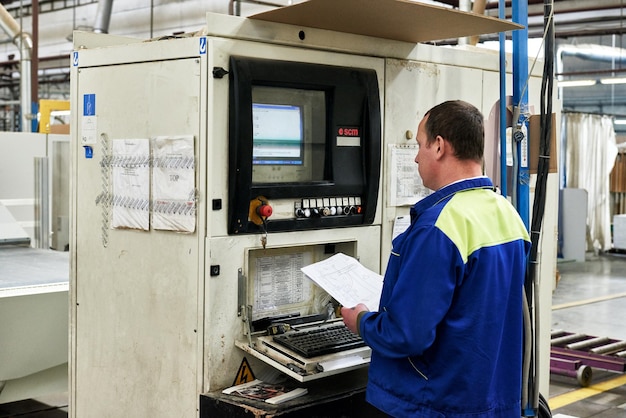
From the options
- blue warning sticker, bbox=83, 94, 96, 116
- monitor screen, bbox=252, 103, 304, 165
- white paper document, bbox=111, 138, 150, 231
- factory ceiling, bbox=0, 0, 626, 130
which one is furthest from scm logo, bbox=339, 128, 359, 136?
factory ceiling, bbox=0, 0, 626, 130

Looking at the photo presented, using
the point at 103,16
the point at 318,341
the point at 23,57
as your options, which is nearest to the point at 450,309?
the point at 318,341

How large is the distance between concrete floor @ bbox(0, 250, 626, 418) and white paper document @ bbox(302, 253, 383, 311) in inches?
91.0

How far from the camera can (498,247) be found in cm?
192

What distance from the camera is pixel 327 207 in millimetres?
2527

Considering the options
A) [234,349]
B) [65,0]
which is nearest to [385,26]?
[234,349]

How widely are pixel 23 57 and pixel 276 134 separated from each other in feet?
20.8

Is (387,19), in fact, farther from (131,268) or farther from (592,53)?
(592,53)

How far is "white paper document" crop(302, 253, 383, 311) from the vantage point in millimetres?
2293

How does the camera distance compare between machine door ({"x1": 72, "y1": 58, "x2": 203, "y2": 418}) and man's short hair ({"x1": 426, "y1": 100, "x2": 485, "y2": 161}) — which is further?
machine door ({"x1": 72, "y1": 58, "x2": 203, "y2": 418})

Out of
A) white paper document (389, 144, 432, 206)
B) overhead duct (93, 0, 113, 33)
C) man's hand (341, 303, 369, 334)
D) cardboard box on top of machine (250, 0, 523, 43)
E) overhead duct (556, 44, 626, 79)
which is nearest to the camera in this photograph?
man's hand (341, 303, 369, 334)

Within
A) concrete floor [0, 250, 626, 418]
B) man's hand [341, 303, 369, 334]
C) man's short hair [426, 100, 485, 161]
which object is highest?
man's short hair [426, 100, 485, 161]

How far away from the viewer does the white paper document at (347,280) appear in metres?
2.29

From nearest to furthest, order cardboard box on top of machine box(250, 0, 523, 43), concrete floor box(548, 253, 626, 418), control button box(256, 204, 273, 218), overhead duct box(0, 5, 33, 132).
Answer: cardboard box on top of machine box(250, 0, 523, 43) < control button box(256, 204, 273, 218) < concrete floor box(548, 253, 626, 418) < overhead duct box(0, 5, 33, 132)

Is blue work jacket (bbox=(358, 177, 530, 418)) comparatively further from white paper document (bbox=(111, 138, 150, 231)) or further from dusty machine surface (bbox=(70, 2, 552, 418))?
white paper document (bbox=(111, 138, 150, 231))
